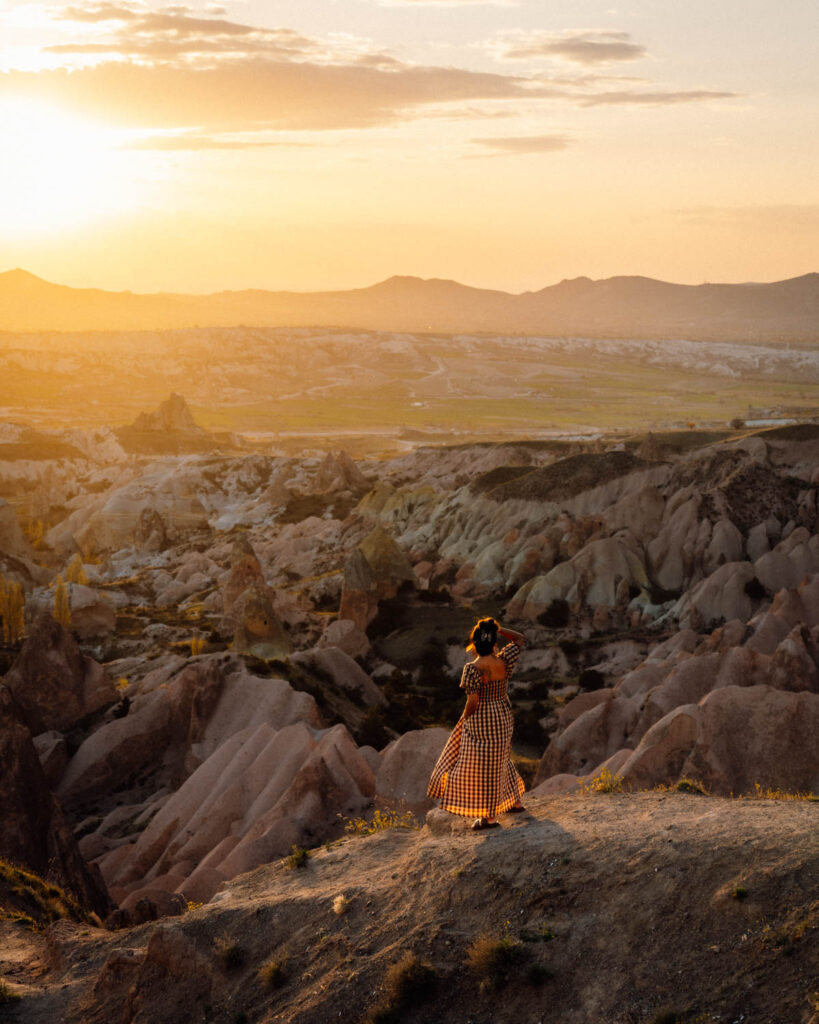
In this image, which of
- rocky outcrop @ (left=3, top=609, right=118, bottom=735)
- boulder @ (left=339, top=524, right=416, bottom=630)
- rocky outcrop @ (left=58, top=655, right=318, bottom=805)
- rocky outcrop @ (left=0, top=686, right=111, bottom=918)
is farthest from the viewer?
boulder @ (left=339, top=524, right=416, bottom=630)

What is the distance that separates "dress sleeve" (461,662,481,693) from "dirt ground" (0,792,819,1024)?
6.20 feet

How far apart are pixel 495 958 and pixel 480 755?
2.94m

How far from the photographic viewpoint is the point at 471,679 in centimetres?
1230

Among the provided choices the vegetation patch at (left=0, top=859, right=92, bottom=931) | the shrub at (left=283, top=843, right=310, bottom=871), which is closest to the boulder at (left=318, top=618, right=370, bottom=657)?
the vegetation patch at (left=0, top=859, right=92, bottom=931)

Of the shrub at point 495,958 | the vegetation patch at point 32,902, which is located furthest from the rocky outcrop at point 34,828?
the shrub at point 495,958

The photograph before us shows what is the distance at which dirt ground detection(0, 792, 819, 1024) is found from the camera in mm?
8969

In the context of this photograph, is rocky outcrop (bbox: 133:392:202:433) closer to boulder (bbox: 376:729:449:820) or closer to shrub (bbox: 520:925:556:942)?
boulder (bbox: 376:729:449:820)

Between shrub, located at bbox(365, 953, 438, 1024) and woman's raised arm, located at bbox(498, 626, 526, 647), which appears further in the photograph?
woman's raised arm, located at bbox(498, 626, 526, 647)

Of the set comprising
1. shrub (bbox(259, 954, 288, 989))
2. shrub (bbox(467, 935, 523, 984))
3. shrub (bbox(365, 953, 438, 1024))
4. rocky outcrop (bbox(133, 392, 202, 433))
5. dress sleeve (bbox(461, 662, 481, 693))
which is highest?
rocky outcrop (bbox(133, 392, 202, 433))

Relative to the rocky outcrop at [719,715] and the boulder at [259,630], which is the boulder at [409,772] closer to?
the rocky outcrop at [719,715]

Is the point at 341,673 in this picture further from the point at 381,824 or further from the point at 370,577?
the point at 381,824

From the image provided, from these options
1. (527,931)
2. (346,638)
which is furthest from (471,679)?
(346,638)

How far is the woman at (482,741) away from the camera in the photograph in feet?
40.7

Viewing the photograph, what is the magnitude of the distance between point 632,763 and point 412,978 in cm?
1249
